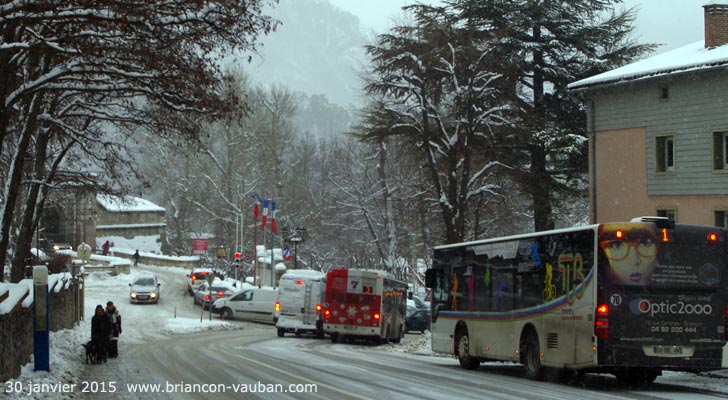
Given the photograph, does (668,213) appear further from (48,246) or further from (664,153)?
(48,246)

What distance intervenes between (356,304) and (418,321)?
14826 mm

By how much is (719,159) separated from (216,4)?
80.7 feet

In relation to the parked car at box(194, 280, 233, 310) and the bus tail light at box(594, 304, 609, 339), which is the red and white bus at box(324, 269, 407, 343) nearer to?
the bus tail light at box(594, 304, 609, 339)

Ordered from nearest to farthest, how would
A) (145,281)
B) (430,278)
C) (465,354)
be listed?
(465,354)
(430,278)
(145,281)

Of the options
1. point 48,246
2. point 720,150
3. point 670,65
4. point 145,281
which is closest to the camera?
point 720,150

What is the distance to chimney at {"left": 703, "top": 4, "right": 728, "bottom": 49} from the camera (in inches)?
1448

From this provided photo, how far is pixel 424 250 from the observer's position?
209 feet

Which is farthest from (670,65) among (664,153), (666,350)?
(666,350)

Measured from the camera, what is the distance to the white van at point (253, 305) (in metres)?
53.1

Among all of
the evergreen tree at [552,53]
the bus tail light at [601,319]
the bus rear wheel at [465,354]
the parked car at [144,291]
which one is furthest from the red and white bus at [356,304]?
the parked car at [144,291]

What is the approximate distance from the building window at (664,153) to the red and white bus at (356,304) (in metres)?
11.5

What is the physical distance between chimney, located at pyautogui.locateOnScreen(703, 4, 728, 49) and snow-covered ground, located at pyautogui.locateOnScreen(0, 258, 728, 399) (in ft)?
51.6

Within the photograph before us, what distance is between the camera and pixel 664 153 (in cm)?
3800

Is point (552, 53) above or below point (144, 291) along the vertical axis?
above
